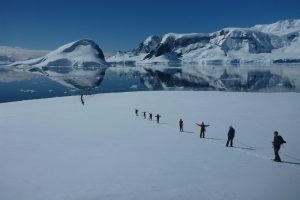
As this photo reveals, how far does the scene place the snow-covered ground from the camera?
12.4 metres

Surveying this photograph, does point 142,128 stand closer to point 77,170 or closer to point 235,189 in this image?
point 77,170

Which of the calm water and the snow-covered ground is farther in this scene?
the calm water

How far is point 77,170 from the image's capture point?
49.1 feet

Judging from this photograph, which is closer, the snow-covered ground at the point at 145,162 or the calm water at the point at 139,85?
the snow-covered ground at the point at 145,162

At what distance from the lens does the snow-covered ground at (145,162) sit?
12.4 meters

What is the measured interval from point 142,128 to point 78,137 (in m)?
5.65

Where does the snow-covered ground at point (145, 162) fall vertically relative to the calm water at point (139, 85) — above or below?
above

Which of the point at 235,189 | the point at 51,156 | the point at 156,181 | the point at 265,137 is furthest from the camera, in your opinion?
the point at 265,137

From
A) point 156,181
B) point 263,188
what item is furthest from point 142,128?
point 263,188

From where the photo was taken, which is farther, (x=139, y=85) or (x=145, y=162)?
(x=139, y=85)

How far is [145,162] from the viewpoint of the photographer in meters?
15.9

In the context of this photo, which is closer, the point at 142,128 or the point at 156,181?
the point at 156,181

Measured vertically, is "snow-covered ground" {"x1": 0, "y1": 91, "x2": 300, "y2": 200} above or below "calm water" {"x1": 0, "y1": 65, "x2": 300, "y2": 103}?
above

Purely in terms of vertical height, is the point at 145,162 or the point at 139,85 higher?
the point at 145,162
